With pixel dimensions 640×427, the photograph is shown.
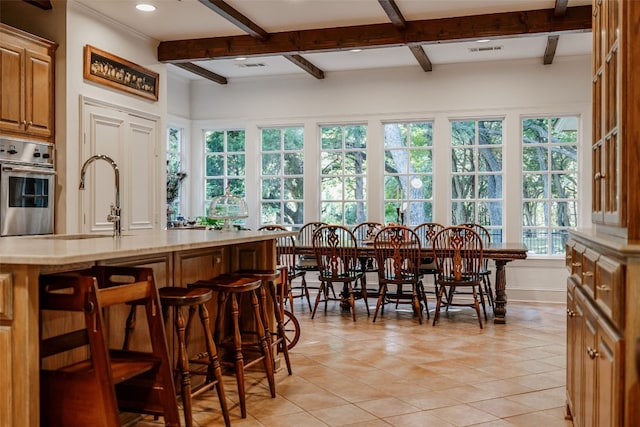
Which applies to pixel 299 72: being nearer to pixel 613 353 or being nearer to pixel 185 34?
pixel 185 34

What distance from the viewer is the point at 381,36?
5.50m

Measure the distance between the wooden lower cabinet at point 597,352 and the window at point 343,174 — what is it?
480cm

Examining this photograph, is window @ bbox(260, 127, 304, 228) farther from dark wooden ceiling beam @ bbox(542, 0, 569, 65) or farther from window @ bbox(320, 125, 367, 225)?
dark wooden ceiling beam @ bbox(542, 0, 569, 65)

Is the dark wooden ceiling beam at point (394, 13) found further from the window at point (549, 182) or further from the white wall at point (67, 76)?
the white wall at point (67, 76)

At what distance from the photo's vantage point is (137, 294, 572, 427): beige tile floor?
2854 mm

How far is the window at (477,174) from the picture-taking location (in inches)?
271

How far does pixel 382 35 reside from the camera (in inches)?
216

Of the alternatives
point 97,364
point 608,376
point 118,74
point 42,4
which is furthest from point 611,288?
point 118,74

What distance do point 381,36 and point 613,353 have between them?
14.5 ft

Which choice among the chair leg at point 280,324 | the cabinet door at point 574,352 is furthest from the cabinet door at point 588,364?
the chair leg at point 280,324

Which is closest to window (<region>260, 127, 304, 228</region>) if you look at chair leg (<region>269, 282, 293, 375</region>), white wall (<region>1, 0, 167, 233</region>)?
white wall (<region>1, 0, 167, 233</region>)

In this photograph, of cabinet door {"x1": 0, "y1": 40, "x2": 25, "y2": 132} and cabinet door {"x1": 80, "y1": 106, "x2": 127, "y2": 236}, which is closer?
cabinet door {"x1": 0, "y1": 40, "x2": 25, "y2": 132}

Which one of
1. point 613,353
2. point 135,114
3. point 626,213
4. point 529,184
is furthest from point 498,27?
point 613,353

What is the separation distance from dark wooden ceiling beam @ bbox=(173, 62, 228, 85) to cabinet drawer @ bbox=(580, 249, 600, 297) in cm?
517
